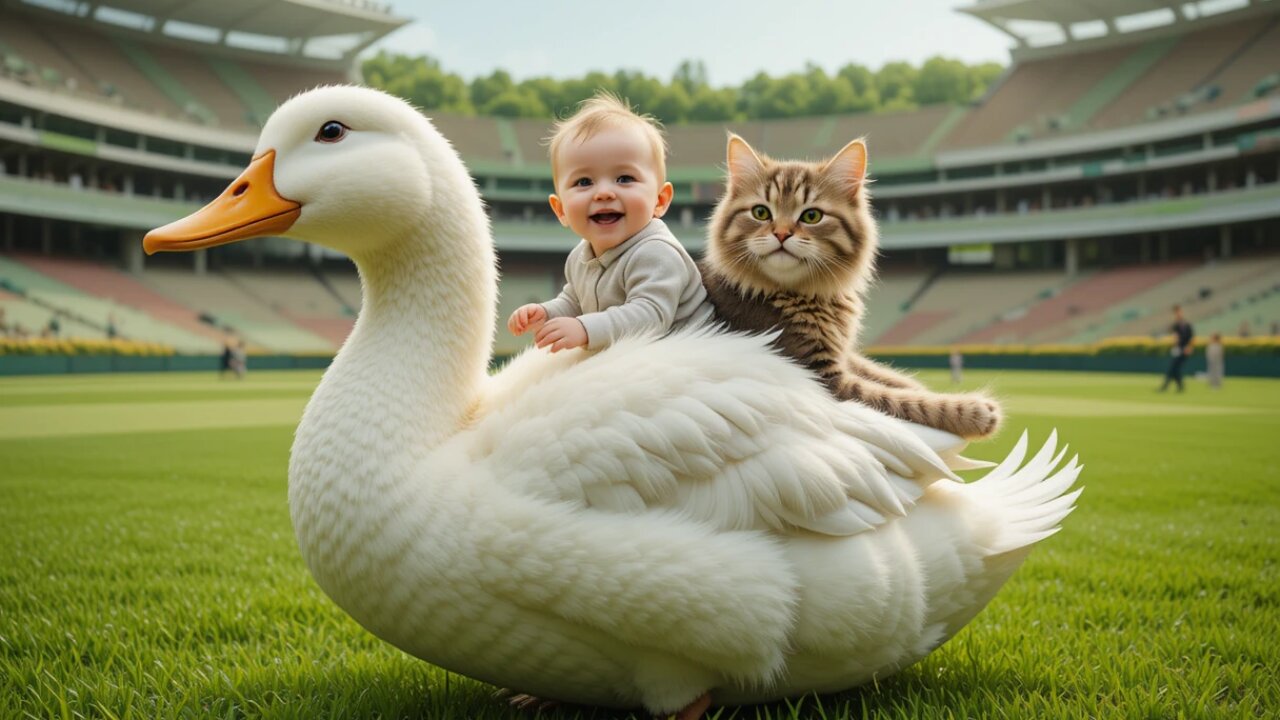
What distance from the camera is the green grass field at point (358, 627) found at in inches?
88.3

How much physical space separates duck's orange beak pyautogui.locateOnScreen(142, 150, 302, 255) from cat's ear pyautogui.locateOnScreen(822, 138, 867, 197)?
1.39 meters

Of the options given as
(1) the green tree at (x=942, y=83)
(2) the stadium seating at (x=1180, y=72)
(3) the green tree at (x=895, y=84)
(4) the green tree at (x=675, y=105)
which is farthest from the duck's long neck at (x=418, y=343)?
(1) the green tree at (x=942, y=83)

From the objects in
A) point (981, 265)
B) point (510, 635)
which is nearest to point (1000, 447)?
point (510, 635)

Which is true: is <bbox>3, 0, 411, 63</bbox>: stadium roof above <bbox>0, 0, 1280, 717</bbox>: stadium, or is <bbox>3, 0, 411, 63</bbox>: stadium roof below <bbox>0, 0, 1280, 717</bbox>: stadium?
above

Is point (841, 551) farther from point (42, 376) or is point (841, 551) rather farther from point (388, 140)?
point (42, 376)

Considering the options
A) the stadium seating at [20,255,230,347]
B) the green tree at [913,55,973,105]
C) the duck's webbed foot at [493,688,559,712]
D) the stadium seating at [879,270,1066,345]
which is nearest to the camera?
the duck's webbed foot at [493,688,559,712]

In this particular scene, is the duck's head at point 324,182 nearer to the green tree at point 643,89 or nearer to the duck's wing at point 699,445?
the duck's wing at point 699,445

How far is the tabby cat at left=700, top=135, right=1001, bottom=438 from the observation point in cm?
226

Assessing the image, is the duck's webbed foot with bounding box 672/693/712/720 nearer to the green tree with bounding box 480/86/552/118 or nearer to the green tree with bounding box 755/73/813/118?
the green tree with bounding box 480/86/552/118

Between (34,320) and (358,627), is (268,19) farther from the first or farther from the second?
(358,627)

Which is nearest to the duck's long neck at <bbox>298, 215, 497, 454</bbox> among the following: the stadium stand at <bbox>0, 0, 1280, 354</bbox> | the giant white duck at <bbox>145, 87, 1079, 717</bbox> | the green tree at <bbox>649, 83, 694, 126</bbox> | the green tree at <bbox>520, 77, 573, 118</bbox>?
the giant white duck at <bbox>145, 87, 1079, 717</bbox>

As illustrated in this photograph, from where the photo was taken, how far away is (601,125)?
225cm

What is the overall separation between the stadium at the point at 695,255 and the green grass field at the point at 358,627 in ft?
0.06

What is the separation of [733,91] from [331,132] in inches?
2748
